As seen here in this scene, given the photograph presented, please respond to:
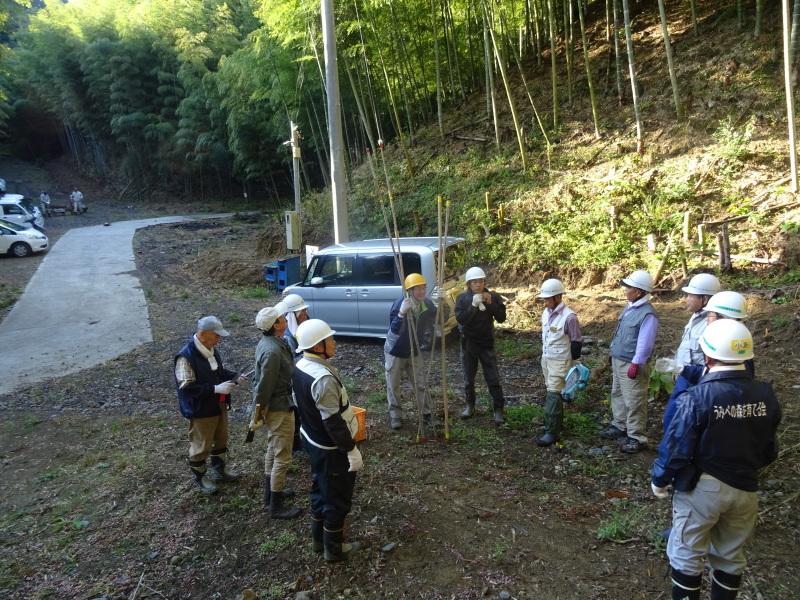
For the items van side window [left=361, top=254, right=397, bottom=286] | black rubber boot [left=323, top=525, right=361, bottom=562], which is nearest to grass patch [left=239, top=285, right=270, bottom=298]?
van side window [left=361, top=254, right=397, bottom=286]

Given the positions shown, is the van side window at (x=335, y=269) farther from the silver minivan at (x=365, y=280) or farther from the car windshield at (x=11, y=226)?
the car windshield at (x=11, y=226)

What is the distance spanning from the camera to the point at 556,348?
14.3ft

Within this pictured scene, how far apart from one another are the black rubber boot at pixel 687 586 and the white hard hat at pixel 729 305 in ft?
4.63

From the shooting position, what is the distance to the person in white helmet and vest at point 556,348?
4.32 m

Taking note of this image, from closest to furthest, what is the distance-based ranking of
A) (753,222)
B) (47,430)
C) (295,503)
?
1. (295,503)
2. (47,430)
3. (753,222)

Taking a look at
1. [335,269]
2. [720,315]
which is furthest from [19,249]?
[720,315]

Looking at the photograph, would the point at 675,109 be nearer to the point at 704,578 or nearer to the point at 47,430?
the point at 704,578

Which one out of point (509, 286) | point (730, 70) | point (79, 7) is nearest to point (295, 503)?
point (509, 286)

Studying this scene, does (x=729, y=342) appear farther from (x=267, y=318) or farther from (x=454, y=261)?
(x=454, y=261)

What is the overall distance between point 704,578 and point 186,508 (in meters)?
3.41

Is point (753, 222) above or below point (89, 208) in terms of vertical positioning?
below

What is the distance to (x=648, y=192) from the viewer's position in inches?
360

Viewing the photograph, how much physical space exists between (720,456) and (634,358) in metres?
1.74

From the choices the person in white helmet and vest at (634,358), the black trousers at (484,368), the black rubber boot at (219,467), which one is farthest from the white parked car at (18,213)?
the person in white helmet and vest at (634,358)
